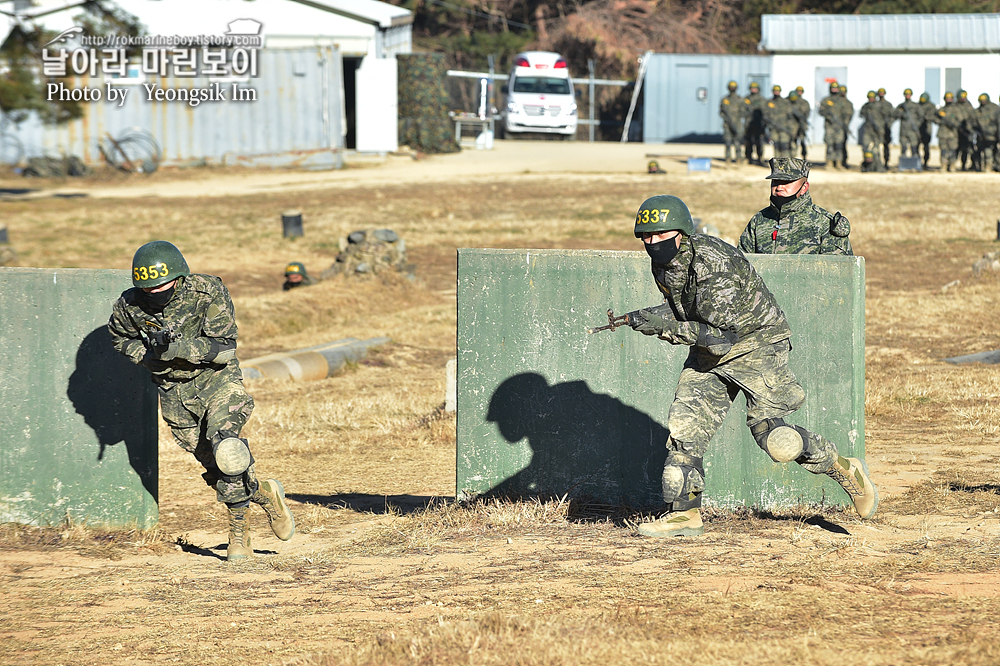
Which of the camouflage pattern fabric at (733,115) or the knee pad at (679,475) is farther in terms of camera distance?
the camouflage pattern fabric at (733,115)

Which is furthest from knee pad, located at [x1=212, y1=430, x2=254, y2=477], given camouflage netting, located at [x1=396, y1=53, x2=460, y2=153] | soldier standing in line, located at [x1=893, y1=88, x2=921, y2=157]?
camouflage netting, located at [x1=396, y1=53, x2=460, y2=153]

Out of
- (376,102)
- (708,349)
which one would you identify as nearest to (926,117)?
(376,102)

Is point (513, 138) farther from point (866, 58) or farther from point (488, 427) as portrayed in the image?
point (488, 427)

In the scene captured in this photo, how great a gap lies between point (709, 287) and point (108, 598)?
3224mm

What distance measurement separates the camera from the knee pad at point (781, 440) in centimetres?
554

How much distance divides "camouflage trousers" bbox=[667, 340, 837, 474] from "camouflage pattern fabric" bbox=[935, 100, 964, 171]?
23.8 metres

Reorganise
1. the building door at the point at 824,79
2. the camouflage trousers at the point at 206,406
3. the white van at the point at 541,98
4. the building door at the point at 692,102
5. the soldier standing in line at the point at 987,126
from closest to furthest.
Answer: the camouflage trousers at the point at 206,406 → the soldier standing in line at the point at 987,126 → the building door at the point at 824,79 → the white van at the point at 541,98 → the building door at the point at 692,102

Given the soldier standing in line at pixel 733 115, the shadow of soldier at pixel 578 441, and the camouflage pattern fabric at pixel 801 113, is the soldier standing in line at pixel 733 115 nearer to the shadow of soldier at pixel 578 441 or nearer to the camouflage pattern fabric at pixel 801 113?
the camouflage pattern fabric at pixel 801 113

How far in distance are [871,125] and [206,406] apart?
24970 mm

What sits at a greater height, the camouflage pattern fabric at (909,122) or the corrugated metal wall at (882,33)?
the corrugated metal wall at (882,33)

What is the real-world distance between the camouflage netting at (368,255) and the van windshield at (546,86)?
1809cm

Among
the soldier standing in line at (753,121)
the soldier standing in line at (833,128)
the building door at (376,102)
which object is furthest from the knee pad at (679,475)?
the building door at (376,102)

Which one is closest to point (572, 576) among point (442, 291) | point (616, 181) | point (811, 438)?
point (811, 438)

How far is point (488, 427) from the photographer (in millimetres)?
6777
